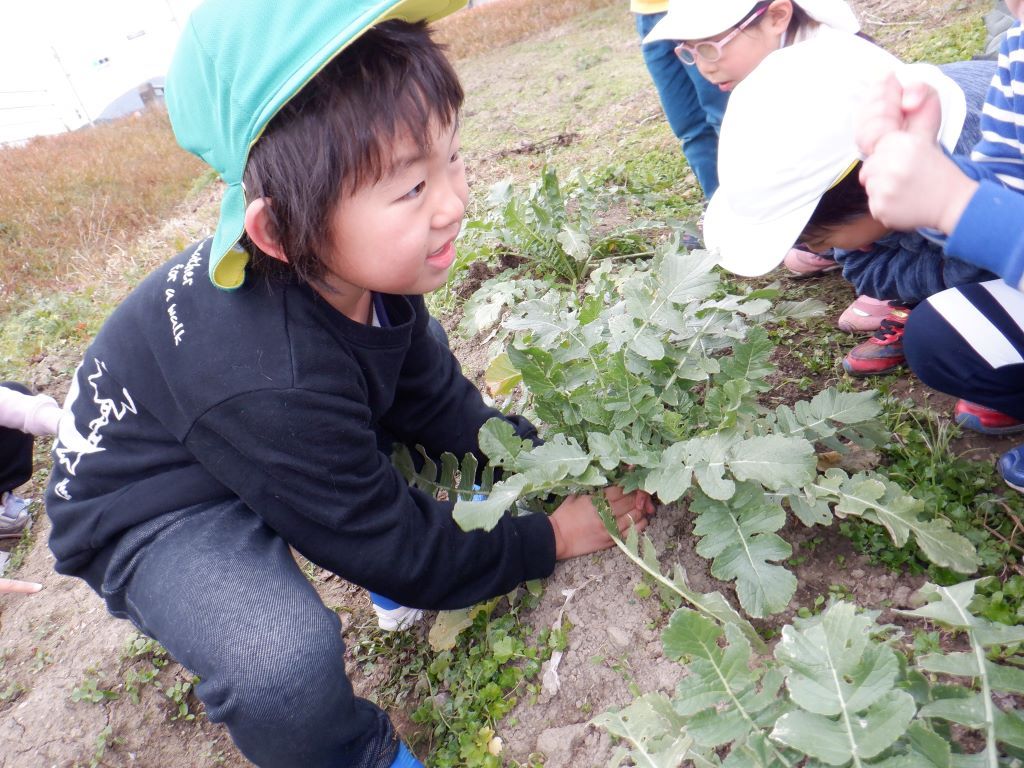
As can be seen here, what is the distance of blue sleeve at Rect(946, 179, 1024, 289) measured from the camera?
1.07 meters

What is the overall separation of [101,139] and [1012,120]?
1233 centimetres

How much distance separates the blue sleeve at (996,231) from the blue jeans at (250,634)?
1.38 metres

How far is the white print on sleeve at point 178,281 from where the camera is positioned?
144 centimetres

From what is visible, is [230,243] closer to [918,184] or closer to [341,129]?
[341,129]

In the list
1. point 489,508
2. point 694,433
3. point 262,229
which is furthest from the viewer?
point 694,433

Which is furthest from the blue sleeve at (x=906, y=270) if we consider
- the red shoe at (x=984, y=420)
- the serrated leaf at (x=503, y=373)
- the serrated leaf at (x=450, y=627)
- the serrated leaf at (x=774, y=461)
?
the serrated leaf at (x=450, y=627)

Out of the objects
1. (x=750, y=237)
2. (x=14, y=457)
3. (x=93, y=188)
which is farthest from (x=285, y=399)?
(x=93, y=188)

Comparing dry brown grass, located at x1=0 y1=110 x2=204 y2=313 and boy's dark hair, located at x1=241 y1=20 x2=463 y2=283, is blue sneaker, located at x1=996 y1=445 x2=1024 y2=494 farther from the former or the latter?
dry brown grass, located at x1=0 y1=110 x2=204 y2=313

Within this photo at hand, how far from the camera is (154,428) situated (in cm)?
155

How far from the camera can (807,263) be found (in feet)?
8.04

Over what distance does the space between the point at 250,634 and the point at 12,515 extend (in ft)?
8.22

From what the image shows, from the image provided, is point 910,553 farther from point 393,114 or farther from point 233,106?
point 233,106

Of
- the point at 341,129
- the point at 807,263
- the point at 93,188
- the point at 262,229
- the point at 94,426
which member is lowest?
the point at 93,188

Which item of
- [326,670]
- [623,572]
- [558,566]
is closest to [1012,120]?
[623,572]
